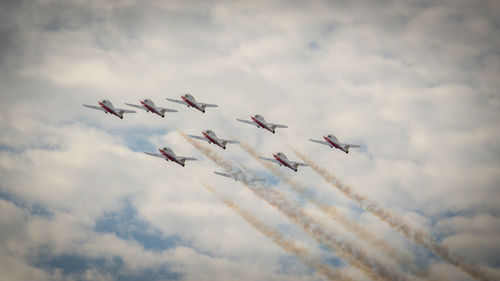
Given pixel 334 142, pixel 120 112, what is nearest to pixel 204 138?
pixel 120 112

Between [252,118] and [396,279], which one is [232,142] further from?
[396,279]

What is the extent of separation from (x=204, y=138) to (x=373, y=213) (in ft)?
193

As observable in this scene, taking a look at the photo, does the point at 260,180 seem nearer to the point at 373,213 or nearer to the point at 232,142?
the point at 232,142

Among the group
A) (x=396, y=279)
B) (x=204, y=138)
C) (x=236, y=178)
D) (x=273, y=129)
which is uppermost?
(x=273, y=129)

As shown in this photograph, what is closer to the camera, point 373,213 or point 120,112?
point 373,213

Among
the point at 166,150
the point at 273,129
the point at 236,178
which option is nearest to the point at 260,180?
Result: the point at 236,178

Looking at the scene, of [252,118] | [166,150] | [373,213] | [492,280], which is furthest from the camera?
[252,118]

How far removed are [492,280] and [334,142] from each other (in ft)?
208

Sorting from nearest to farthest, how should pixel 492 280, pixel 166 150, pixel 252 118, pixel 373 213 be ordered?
pixel 492 280 → pixel 373 213 → pixel 166 150 → pixel 252 118

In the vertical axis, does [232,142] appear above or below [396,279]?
above

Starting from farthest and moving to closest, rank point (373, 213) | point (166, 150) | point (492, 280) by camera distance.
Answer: point (166, 150)
point (373, 213)
point (492, 280)

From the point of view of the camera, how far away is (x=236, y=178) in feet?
499

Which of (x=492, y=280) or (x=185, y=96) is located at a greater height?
(x=185, y=96)

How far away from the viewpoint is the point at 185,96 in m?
171
